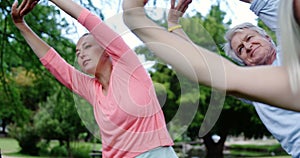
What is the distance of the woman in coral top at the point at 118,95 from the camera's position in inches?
47.7

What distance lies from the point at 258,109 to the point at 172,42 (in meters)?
0.70

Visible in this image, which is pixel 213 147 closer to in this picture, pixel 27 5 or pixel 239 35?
pixel 239 35

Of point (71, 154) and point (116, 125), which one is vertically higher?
point (116, 125)

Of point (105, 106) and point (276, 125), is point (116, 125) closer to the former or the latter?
point (105, 106)

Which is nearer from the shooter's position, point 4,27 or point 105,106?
point 105,106

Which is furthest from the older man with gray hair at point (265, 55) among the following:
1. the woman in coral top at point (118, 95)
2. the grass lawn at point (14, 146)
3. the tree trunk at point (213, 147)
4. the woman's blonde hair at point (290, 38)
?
the grass lawn at point (14, 146)

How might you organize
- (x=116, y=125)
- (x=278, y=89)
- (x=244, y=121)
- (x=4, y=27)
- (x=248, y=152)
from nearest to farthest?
1. (x=278, y=89)
2. (x=116, y=125)
3. (x=4, y=27)
4. (x=244, y=121)
5. (x=248, y=152)

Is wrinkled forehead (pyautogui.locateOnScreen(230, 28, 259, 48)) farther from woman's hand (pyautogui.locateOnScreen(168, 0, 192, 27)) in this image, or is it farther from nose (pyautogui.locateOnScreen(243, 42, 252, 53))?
woman's hand (pyautogui.locateOnScreen(168, 0, 192, 27))

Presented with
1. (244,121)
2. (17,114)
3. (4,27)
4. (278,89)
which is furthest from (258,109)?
(244,121)

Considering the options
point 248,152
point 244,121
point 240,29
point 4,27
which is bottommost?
point 248,152

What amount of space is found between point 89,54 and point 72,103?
4.96 meters

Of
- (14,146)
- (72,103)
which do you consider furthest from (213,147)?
(72,103)

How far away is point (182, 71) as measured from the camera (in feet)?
2.43

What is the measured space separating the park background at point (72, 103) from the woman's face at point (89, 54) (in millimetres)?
82
